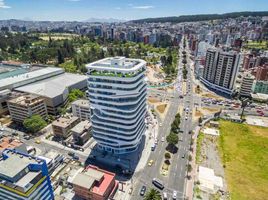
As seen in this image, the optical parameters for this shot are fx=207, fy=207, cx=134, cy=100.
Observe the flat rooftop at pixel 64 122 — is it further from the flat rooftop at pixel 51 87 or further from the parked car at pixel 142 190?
the parked car at pixel 142 190

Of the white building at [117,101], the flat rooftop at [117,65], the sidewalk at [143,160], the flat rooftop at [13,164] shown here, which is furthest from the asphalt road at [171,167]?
the flat rooftop at [117,65]

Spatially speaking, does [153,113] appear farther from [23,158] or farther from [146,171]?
[23,158]

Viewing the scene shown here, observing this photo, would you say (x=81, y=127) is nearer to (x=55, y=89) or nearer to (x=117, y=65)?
(x=117, y=65)

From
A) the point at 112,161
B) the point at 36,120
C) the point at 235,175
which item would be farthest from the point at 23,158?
the point at 235,175

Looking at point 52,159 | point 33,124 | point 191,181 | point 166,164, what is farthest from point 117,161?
point 33,124

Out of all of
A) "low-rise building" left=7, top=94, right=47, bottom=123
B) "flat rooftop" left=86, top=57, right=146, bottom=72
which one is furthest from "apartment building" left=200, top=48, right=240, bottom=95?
"low-rise building" left=7, top=94, right=47, bottom=123

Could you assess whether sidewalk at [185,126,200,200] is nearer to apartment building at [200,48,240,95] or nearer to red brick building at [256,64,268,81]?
apartment building at [200,48,240,95]
